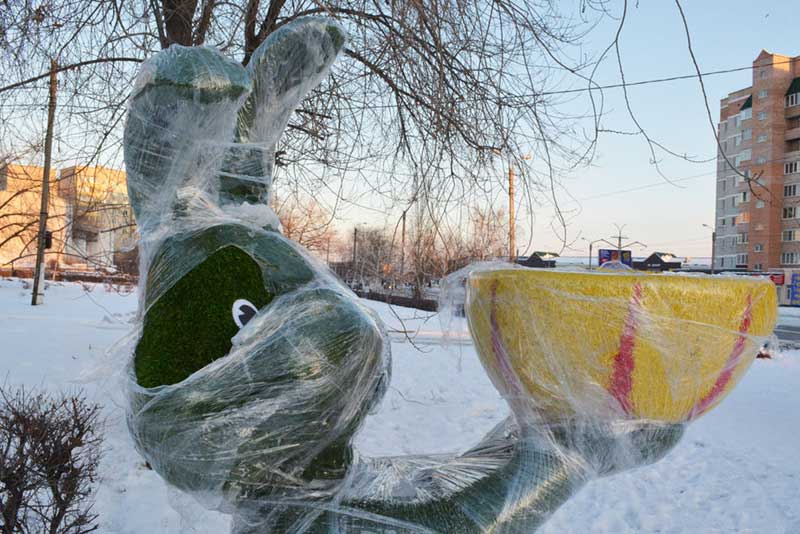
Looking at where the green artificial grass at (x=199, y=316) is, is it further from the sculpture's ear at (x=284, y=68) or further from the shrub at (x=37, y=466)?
the shrub at (x=37, y=466)

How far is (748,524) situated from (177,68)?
4.75m

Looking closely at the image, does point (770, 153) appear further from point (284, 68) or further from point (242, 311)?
point (242, 311)

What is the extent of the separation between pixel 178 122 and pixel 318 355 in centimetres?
67

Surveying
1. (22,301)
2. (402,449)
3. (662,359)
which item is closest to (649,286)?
(662,359)

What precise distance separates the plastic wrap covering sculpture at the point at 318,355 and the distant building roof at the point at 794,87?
149ft

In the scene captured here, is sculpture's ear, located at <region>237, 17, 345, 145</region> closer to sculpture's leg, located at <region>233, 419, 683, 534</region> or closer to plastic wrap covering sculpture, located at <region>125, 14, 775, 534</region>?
plastic wrap covering sculpture, located at <region>125, 14, 775, 534</region>

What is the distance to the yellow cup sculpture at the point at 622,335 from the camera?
121 centimetres

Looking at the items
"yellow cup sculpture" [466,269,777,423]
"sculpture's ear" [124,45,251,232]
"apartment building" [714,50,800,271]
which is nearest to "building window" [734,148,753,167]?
"apartment building" [714,50,800,271]

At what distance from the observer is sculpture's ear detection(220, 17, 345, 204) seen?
1.53 m

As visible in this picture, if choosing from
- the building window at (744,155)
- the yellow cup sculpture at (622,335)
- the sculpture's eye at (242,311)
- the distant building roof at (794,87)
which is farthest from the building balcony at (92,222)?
the building window at (744,155)

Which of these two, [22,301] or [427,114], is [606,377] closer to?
[427,114]

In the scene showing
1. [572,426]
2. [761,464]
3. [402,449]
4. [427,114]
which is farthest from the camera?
[402,449]

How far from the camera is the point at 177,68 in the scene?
1.37 metres

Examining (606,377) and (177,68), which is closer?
(606,377)
